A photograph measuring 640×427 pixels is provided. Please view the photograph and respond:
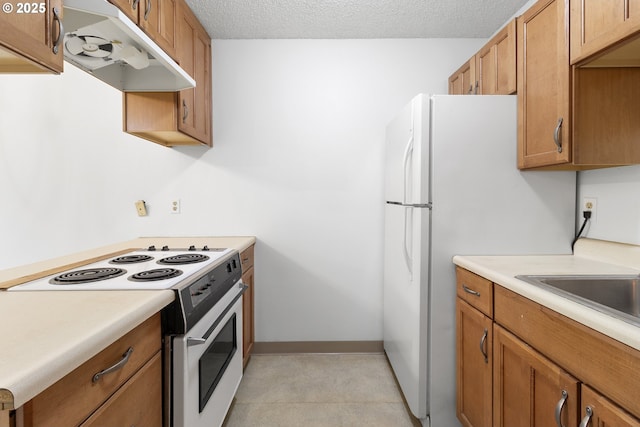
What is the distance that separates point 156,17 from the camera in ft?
6.00

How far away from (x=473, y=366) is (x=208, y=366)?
1.19 metres

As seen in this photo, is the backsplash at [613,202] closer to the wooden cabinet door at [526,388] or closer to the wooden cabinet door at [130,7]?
the wooden cabinet door at [526,388]

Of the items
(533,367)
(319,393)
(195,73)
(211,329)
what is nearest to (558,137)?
(533,367)

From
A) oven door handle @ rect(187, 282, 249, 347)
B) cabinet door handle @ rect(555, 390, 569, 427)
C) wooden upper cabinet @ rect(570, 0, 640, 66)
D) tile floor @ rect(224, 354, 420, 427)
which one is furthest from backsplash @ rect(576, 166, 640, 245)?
oven door handle @ rect(187, 282, 249, 347)

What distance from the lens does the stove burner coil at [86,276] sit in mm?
1197

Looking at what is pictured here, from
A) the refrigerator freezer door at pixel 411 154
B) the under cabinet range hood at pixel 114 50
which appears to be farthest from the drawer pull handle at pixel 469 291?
the under cabinet range hood at pixel 114 50

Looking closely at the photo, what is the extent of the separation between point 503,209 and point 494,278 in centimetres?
55

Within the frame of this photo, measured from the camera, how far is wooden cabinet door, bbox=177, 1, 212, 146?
213cm

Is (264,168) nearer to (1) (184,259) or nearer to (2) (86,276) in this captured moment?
(1) (184,259)

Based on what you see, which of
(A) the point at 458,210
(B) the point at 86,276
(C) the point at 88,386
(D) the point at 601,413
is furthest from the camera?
(A) the point at 458,210

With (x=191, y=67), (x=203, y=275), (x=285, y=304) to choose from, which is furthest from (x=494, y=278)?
(x=191, y=67)

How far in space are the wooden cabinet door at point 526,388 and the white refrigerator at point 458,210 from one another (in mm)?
375

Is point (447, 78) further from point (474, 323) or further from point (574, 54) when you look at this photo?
point (474, 323)

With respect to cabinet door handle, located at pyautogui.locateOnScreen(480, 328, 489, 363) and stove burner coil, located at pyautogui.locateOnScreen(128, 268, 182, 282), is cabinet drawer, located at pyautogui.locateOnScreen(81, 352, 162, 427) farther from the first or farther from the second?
cabinet door handle, located at pyautogui.locateOnScreen(480, 328, 489, 363)
